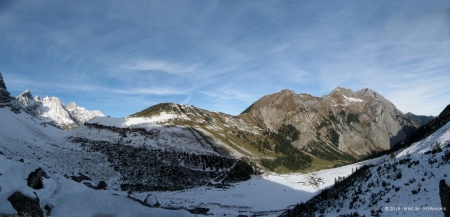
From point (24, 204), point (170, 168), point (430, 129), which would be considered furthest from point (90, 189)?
point (430, 129)

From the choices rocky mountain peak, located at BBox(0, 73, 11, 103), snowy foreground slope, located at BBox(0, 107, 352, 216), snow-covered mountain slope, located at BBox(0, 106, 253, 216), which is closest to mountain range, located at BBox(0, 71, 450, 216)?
snowy foreground slope, located at BBox(0, 107, 352, 216)

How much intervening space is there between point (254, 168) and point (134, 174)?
175 feet

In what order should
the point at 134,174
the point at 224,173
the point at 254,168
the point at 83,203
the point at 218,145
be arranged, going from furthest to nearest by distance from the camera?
the point at 218,145 < the point at 254,168 < the point at 224,173 < the point at 134,174 < the point at 83,203

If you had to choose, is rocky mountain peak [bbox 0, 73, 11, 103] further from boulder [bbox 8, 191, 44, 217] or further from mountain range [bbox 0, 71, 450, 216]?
boulder [bbox 8, 191, 44, 217]

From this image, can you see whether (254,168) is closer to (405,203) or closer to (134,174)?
(134,174)

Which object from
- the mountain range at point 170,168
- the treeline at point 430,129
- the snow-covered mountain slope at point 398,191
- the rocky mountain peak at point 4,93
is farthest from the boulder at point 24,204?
the rocky mountain peak at point 4,93

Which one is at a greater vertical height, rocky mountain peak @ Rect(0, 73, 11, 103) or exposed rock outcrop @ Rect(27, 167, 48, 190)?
rocky mountain peak @ Rect(0, 73, 11, 103)

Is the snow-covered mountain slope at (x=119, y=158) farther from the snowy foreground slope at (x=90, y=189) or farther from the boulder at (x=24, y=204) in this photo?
the boulder at (x=24, y=204)

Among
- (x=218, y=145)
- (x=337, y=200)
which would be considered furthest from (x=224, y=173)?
(x=337, y=200)

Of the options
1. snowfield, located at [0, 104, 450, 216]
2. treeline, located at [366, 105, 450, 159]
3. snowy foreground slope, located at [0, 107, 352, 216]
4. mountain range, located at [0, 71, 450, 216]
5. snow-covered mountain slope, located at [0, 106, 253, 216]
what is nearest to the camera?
snowy foreground slope, located at [0, 107, 352, 216]

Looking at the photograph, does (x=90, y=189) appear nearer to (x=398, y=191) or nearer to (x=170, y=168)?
(x=398, y=191)

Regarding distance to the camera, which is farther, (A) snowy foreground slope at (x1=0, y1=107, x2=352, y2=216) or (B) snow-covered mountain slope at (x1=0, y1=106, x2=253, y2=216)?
(B) snow-covered mountain slope at (x1=0, y1=106, x2=253, y2=216)

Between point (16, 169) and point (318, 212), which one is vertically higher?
point (16, 169)

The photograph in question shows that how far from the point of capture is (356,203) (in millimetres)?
19312
